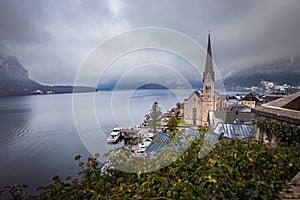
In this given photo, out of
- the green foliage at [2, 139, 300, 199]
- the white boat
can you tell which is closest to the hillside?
the white boat

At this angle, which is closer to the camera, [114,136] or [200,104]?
[114,136]

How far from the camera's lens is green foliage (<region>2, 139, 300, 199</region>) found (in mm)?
1686

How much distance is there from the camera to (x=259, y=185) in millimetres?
1729

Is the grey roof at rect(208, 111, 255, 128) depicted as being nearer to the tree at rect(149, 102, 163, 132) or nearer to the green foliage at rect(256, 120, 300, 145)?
the tree at rect(149, 102, 163, 132)

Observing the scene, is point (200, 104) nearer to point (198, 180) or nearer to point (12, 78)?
point (198, 180)

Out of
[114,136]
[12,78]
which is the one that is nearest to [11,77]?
[12,78]

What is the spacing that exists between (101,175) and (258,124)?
459 centimetres

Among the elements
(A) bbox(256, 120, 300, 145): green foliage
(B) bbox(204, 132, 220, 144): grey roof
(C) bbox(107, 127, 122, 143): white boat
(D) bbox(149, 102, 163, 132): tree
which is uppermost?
(B) bbox(204, 132, 220, 144): grey roof

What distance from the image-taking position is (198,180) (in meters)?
1.85

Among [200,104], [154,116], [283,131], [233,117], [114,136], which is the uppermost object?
[283,131]

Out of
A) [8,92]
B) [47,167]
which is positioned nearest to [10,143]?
[47,167]

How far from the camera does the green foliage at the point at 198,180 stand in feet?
5.53

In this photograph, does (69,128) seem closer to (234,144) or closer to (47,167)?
(47,167)

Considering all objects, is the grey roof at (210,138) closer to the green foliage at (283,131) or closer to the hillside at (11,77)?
the green foliage at (283,131)
